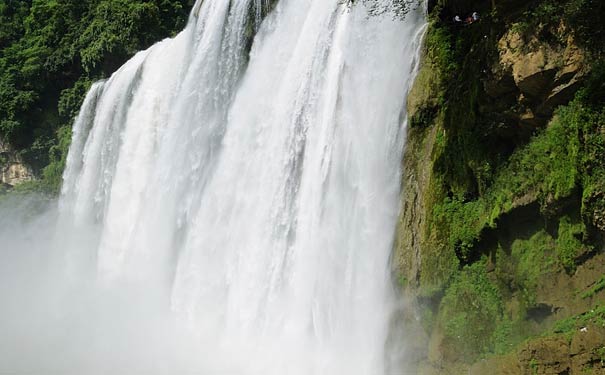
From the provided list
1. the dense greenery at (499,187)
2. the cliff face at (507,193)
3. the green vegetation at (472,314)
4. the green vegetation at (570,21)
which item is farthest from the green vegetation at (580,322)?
the green vegetation at (570,21)

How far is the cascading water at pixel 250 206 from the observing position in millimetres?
8547

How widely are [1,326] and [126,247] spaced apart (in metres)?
3.82

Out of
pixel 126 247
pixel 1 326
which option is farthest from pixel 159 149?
pixel 1 326

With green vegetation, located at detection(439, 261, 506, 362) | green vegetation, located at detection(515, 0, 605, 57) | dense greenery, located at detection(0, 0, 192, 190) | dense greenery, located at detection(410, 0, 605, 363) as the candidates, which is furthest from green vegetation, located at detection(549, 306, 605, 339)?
dense greenery, located at detection(0, 0, 192, 190)

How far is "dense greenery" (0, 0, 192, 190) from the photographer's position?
87.5 feet

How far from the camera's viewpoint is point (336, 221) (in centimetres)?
894

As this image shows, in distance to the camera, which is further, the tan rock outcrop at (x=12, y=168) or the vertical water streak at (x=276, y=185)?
the tan rock outcrop at (x=12, y=168)

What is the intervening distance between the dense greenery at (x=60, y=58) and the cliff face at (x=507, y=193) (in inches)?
844

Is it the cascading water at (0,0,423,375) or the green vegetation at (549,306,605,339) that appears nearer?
the green vegetation at (549,306,605,339)

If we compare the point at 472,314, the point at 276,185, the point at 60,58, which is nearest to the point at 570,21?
the point at 472,314

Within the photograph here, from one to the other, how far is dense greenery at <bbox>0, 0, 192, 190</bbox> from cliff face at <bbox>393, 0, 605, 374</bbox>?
70.3 feet

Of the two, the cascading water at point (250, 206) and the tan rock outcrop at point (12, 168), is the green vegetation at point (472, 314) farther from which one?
the tan rock outcrop at point (12, 168)

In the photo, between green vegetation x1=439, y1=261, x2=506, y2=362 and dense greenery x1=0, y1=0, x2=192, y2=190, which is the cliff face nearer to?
green vegetation x1=439, y1=261, x2=506, y2=362

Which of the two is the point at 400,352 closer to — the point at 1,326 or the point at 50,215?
the point at 1,326
